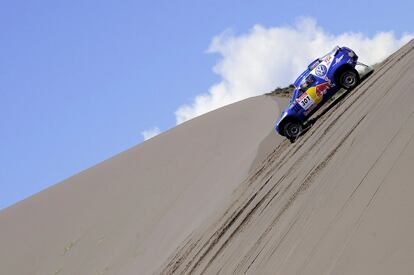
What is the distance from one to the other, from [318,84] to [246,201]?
3885 mm

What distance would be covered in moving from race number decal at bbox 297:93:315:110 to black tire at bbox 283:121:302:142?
0.50 m

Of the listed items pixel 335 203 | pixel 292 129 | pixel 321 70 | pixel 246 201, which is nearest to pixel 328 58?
pixel 321 70

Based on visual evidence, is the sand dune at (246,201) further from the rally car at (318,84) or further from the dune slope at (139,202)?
the rally car at (318,84)

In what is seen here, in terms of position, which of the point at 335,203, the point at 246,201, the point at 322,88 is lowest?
the point at 335,203

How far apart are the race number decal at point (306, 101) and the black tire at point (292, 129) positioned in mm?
499

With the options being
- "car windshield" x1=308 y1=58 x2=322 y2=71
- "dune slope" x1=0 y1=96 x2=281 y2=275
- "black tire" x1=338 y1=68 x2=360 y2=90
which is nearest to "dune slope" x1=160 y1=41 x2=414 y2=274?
"black tire" x1=338 y1=68 x2=360 y2=90

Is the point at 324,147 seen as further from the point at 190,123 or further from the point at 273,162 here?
the point at 190,123

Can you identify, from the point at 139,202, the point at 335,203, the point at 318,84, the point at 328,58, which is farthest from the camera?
the point at 139,202

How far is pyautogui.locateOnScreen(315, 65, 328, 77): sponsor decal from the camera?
16.9m

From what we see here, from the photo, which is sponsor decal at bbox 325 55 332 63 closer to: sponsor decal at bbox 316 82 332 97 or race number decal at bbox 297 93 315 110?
sponsor decal at bbox 316 82 332 97

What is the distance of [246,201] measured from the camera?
14.9 meters

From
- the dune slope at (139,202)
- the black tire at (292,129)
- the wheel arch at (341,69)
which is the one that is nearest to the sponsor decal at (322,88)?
the wheel arch at (341,69)

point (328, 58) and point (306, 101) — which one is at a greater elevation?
point (328, 58)

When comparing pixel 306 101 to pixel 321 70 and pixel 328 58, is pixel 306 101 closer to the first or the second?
pixel 321 70
